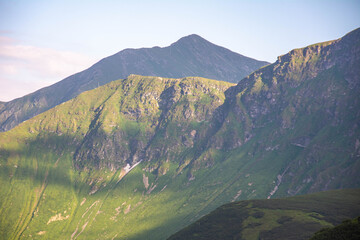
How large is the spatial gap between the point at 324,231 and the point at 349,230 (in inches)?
696

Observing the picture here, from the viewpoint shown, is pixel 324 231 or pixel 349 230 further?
pixel 324 231

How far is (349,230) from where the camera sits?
604ft

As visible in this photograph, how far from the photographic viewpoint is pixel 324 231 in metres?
199
